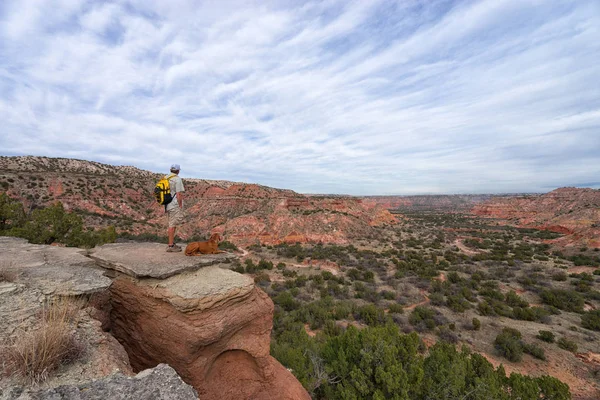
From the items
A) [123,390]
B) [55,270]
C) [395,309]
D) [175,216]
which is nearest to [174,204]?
[175,216]

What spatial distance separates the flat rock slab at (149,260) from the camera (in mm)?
4359

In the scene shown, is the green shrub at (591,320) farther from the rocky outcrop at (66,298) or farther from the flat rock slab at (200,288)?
the rocky outcrop at (66,298)

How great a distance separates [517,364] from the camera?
9.95 metres

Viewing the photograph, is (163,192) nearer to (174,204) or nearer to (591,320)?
(174,204)

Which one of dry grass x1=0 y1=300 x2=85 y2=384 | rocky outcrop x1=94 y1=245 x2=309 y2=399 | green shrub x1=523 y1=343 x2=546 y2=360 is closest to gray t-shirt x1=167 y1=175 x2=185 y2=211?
rocky outcrop x1=94 y1=245 x2=309 y2=399

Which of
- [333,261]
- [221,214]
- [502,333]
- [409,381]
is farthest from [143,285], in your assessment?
[221,214]

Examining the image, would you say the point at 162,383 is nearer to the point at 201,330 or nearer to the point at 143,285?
the point at 201,330

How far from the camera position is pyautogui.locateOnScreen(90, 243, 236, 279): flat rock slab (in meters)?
4.36

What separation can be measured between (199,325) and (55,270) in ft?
9.13

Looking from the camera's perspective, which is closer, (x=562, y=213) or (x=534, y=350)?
(x=534, y=350)

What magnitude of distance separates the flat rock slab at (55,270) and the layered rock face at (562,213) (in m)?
44.6

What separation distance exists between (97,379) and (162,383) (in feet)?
2.14

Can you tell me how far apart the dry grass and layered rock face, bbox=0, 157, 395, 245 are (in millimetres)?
31734

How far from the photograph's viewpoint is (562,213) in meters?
55.4
